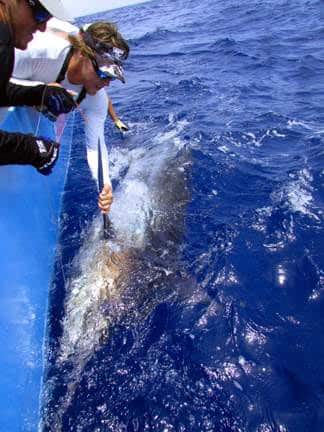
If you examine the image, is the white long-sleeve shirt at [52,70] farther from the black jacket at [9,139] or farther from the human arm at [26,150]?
the human arm at [26,150]

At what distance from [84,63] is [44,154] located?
139cm

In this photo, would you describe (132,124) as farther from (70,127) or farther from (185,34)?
(185,34)

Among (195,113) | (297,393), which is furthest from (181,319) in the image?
(195,113)

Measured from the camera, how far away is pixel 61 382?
2898 mm

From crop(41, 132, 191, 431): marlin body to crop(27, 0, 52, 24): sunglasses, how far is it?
7.13 feet

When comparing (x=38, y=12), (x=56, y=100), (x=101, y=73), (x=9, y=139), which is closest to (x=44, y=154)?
(x=9, y=139)

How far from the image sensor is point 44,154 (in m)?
2.16

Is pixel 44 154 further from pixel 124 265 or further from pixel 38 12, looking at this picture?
pixel 124 265

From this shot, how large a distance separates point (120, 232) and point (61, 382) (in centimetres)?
169

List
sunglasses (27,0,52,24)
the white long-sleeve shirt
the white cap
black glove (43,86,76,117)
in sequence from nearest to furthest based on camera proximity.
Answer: sunglasses (27,0,52,24), the white cap, black glove (43,86,76,117), the white long-sleeve shirt

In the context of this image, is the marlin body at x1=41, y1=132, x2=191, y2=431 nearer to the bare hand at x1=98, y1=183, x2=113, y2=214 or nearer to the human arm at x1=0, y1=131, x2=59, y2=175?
the bare hand at x1=98, y1=183, x2=113, y2=214

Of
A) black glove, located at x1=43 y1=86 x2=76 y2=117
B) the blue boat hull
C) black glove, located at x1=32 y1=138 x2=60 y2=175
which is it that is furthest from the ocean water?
black glove, located at x1=32 y1=138 x2=60 y2=175

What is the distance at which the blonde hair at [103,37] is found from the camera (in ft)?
9.92

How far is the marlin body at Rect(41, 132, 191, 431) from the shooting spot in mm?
3131
